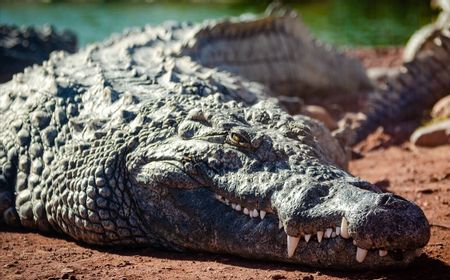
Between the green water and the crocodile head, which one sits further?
the green water

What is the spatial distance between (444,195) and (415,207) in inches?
68.7

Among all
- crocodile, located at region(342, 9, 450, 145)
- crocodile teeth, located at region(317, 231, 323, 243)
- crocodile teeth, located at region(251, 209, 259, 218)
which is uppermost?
crocodile, located at region(342, 9, 450, 145)

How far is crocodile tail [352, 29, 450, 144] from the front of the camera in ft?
24.6

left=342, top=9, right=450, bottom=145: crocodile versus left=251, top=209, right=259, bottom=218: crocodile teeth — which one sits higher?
left=342, top=9, right=450, bottom=145: crocodile

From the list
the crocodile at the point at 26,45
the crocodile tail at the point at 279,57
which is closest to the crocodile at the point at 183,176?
the crocodile tail at the point at 279,57

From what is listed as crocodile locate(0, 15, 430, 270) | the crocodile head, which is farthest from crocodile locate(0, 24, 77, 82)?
the crocodile head

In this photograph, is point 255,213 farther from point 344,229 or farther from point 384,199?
point 384,199

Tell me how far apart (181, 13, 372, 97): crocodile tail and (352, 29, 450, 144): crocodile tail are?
1491mm

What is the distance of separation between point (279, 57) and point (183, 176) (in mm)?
4948

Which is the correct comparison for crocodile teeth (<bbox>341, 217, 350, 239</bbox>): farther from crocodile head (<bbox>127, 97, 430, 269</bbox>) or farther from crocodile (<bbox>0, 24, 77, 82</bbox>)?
crocodile (<bbox>0, 24, 77, 82</bbox>)

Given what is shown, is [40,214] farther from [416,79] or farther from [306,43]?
[306,43]

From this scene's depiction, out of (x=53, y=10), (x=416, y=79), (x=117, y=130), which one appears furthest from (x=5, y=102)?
(x=53, y=10)

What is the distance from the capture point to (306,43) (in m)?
9.30

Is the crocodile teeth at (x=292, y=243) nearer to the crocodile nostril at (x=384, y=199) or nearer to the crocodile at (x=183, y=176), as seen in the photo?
the crocodile at (x=183, y=176)
